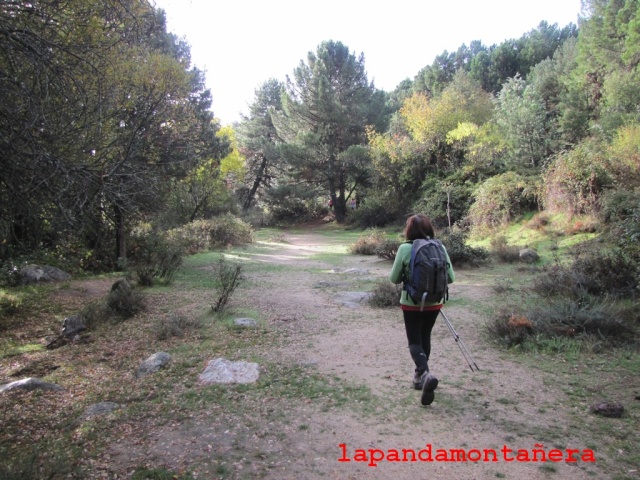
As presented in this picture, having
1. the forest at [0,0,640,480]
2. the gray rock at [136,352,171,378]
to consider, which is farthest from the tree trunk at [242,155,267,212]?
the gray rock at [136,352,171,378]

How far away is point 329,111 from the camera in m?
32.4

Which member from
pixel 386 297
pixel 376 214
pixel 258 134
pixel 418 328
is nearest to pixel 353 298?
pixel 386 297

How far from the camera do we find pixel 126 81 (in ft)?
24.2

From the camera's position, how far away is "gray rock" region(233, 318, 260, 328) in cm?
677

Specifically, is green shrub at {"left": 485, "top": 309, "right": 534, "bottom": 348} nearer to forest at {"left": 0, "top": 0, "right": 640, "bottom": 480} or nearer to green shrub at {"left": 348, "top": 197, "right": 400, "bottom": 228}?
forest at {"left": 0, "top": 0, "right": 640, "bottom": 480}

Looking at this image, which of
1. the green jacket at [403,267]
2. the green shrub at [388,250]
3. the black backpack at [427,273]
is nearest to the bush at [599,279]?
the black backpack at [427,273]

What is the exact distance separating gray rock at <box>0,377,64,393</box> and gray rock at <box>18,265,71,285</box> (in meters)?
6.05

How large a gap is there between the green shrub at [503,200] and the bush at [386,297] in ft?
38.4

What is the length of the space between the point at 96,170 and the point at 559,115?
3452 centimetres

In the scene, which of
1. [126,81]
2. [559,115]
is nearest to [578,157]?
[126,81]

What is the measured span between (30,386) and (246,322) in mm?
3163

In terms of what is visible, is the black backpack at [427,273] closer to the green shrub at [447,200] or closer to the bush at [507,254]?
the bush at [507,254]

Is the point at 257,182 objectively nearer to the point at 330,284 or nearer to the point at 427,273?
the point at 330,284

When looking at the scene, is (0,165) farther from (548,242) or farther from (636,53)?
(636,53)
